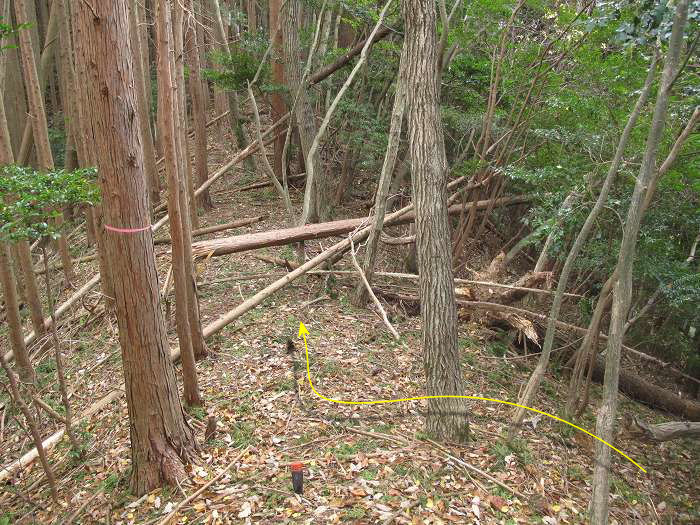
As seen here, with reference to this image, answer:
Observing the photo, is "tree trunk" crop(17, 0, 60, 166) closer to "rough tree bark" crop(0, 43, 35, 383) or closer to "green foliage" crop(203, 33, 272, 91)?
"green foliage" crop(203, 33, 272, 91)

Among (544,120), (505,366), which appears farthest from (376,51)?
(505,366)

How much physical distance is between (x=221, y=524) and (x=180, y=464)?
67 cm

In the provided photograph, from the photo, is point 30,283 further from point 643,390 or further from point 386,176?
point 643,390

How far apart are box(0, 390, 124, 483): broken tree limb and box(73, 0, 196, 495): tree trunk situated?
137cm

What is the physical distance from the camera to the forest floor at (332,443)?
4273 mm

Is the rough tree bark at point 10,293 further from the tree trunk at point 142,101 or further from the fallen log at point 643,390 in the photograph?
the fallen log at point 643,390

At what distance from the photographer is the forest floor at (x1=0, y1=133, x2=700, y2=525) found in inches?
168

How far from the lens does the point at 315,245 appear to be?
9984 millimetres

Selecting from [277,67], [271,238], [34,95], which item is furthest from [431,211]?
[277,67]

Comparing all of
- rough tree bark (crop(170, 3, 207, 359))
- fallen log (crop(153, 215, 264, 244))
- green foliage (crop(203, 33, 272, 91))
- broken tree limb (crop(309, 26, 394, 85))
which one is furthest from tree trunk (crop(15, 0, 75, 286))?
broken tree limb (crop(309, 26, 394, 85))

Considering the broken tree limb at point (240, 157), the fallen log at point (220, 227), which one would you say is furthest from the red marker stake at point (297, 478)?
the broken tree limb at point (240, 157)

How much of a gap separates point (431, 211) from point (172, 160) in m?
2.25

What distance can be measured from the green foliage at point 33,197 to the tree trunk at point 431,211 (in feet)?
9.00

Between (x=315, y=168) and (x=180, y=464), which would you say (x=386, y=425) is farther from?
(x=315, y=168)
